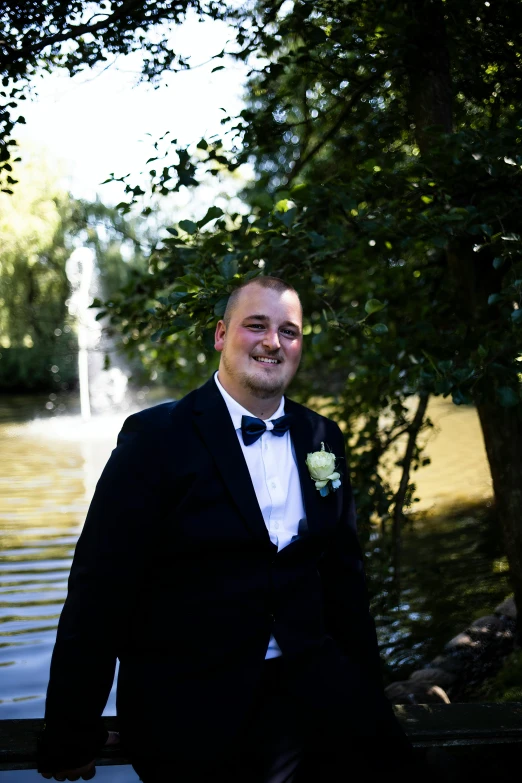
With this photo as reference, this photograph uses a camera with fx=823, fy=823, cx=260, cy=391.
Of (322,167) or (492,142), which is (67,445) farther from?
(492,142)

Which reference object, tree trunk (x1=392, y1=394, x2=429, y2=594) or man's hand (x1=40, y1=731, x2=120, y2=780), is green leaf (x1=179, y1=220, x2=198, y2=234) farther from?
man's hand (x1=40, y1=731, x2=120, y2=780)

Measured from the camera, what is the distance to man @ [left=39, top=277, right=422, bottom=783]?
2033 millimetres

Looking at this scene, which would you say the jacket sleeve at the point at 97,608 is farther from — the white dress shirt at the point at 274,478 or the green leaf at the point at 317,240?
the green leaf at the point at 317,240

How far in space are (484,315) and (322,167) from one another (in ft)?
5.75

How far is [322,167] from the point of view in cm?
526

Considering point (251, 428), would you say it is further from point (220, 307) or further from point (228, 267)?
point (228, 267)

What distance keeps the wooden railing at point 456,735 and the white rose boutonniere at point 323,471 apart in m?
0.81

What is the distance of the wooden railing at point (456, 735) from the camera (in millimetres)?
2258

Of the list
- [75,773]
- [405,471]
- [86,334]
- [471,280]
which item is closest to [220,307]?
[75,773]

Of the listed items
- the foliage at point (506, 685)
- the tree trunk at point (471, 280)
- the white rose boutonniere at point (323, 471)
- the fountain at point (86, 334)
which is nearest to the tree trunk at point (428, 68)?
the tree trunk at point (471, 280)

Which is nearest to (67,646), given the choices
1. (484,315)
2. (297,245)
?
(297,245)

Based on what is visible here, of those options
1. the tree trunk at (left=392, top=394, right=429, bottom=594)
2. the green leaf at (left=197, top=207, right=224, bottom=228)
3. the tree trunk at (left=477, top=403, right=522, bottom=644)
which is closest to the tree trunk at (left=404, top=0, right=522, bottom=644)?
the tree trunk at (left=477, top=403, right=522, bottom=644)

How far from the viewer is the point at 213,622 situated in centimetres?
212

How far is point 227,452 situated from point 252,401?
22cm
